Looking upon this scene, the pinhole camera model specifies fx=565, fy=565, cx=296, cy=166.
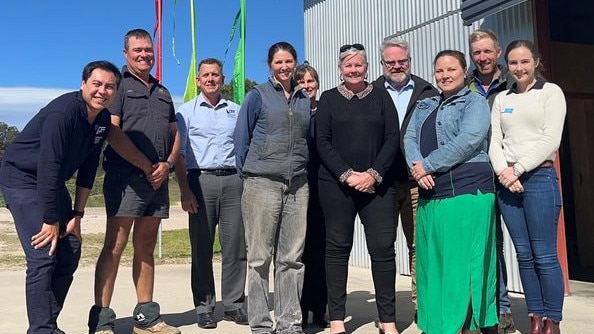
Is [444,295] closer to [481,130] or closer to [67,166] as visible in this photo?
[481,130]

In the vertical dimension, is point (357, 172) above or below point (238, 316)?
above

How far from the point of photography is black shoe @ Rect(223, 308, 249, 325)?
446 cm

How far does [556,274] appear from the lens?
137 inches

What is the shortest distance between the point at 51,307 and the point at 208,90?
2010mm

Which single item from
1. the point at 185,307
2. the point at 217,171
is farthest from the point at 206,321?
the point at 217,171

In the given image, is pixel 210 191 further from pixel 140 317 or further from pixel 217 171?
pixel 140 317

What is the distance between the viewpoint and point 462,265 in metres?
3.27

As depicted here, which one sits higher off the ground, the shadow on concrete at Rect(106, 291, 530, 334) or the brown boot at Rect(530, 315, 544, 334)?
the brown boot at Rect(530, 315, 544, 334)

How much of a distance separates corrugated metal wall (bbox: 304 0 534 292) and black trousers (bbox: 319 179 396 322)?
271cm

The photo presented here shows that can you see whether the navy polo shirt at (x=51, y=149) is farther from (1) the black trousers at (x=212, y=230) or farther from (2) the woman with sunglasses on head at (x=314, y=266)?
(2) the woman with sunglasses on head at (x=314, y=266)

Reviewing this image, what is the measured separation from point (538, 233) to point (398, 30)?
4812mm

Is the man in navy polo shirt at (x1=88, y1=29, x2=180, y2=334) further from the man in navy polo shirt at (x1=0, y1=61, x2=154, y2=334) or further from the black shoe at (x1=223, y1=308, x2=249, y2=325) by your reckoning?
the black shoe at (x1=223, y1=308, x2=249, y2=325)

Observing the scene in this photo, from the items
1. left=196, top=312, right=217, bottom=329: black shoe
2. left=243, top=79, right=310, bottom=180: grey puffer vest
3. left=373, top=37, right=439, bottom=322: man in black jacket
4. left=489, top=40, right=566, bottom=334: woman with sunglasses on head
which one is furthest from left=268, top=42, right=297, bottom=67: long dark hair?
left=196, top=312, right=217, bottom=329: black shoe

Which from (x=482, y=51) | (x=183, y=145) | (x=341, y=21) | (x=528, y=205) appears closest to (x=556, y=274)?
(x=528, y=205)
